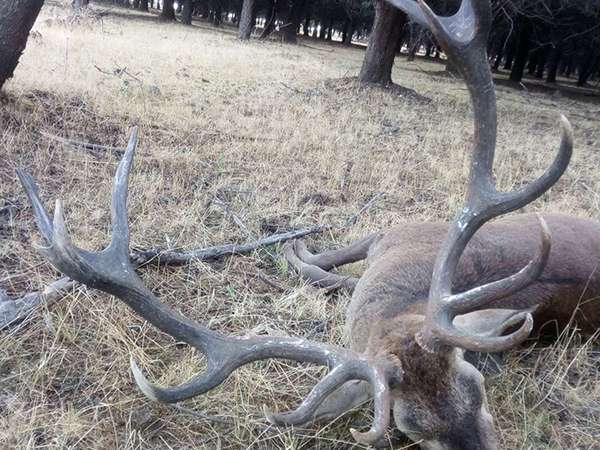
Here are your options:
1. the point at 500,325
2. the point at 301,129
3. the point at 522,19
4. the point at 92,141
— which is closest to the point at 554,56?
the point at 522,19

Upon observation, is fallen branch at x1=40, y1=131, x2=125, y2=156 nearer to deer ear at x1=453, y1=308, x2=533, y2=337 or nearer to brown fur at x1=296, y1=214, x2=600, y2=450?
brown fur at x1=296, y1=214, x2=600, y2=450

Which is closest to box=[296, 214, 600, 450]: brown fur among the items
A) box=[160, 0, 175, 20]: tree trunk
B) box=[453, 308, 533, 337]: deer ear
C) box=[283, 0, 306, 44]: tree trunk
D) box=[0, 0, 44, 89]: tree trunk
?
box=[453, 308, 533, 337]: deer ear

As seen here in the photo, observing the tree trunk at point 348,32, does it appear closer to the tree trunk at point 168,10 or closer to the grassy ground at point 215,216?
the tree trunk at point 168,10

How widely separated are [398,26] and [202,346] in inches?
465

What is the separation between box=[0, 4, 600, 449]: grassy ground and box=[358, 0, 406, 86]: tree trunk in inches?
109

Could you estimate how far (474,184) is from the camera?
A: 2861 millimetres

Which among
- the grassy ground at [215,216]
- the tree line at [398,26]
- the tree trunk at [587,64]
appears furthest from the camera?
the tree trunk at [587,64]

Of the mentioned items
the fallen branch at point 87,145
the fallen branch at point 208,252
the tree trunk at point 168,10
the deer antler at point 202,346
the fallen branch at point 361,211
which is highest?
the tree trunk at point 168,10

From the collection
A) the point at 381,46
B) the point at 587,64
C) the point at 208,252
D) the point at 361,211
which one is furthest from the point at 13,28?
the point at 587,64

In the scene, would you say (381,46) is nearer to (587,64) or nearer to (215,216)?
(215,216)

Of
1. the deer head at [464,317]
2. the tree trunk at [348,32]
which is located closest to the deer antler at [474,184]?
the deer head at [464,317]

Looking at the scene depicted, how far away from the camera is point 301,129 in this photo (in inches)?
305

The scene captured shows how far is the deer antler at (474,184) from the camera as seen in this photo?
2568 mm

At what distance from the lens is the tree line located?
12.7 m
